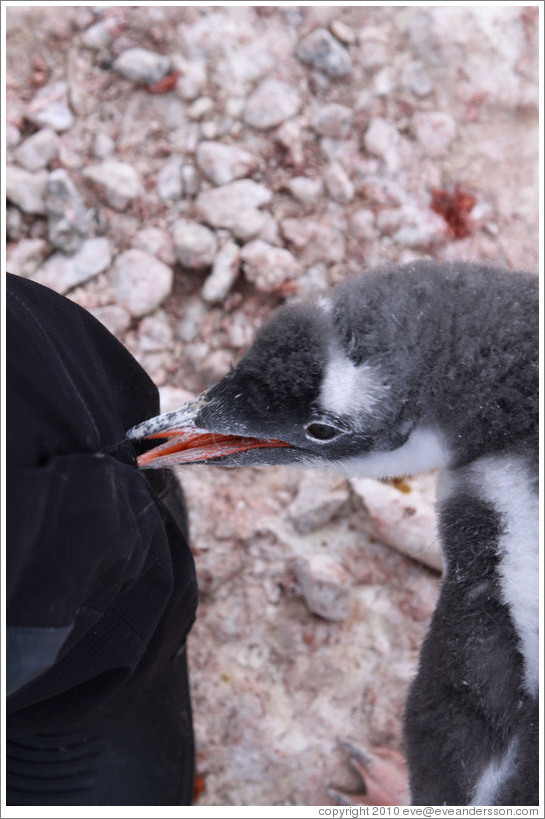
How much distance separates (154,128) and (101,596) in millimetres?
1364

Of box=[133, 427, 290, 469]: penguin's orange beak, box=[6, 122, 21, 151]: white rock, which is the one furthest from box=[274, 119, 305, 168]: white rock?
box=[133, 427, 290, 469]: penguin's orange beak

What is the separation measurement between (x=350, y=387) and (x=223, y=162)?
100 centimetres

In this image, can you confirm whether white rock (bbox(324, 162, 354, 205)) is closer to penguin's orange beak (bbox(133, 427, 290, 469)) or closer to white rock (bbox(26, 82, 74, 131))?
white rock (bbox(26, 82, 74, 131))

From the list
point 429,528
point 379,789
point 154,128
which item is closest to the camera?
point 379,789

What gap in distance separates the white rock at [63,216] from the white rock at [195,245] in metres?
0.23

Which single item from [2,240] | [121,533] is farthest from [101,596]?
[2,240]

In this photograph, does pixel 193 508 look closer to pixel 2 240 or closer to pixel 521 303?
pixel 2 240

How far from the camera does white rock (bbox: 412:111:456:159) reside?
1979 mm

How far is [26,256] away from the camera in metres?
1.79

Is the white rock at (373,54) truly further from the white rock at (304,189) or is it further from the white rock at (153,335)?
the white rock at (153,335)

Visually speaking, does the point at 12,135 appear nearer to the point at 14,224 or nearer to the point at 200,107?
the point at 14,224

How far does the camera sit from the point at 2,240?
1.64m

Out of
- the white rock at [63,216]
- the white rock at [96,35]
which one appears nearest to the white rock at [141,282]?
the white rock at [63,216]

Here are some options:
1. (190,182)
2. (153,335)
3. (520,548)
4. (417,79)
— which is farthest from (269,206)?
(520,548)
